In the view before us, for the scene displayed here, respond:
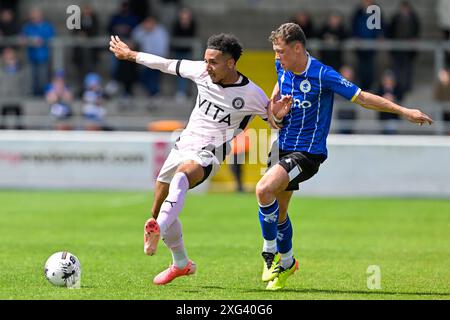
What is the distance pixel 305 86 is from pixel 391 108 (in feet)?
3.03

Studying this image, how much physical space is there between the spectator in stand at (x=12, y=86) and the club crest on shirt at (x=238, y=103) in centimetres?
1670

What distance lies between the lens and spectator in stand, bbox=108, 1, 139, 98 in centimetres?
2618

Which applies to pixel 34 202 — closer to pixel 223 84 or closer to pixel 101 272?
pixel 101 272

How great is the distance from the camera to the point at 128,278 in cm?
1077

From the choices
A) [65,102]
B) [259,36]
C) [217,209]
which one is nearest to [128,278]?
[217,209]

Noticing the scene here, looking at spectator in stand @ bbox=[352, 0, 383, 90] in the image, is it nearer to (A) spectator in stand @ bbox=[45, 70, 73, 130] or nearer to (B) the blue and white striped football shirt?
(A) spectator in stand @ bbox=[45, 70, 73, 130]

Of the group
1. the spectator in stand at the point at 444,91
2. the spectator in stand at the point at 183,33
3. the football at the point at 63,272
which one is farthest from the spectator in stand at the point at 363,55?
the football at the point at 63,272

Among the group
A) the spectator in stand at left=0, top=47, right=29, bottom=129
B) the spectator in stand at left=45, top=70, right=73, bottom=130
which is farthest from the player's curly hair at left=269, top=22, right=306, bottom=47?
the spectator in stand at left=0, top=47, right=29, bottom=129

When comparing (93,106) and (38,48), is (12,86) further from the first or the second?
(93,106)

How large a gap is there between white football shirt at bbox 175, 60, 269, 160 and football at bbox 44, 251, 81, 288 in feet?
5.17

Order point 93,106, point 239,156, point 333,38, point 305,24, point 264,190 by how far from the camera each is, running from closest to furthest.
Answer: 1. point 264,190
2. point 239,156
3. point 333,38
4. point 305,24
5. point 93,106

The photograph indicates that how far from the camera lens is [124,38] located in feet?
85.3

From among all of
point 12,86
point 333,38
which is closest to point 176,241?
point 333,38

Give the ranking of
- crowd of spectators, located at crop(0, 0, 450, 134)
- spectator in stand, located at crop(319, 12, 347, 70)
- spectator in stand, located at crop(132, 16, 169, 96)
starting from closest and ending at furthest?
spectator in stand, located at crop(319, 12, 347, 70)
crowd of spectators, located at crop(0, 0, 450, 134)
spectator in stand, located at crop(132, 16, 169, 96)
